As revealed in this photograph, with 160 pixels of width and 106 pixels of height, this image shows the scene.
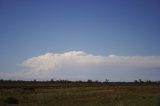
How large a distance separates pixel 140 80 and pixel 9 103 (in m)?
96.3

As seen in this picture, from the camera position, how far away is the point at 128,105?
1053 inches

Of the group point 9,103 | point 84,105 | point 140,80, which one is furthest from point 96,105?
point 140,80

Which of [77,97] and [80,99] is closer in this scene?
[80,99]

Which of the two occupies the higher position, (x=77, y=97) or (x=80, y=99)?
(x=77, y=97)

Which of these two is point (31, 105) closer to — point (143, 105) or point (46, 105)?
point (46, 105)

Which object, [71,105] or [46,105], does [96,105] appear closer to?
[71,105]

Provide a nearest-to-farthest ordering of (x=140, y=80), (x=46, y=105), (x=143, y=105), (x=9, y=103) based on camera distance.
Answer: (x=143, y=105)
(x=46, y=105)
(x=9, y=103)
(x=140, y=80)

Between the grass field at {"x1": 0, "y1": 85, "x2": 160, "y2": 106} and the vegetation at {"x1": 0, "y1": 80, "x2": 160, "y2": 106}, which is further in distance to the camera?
the vegetation at {"x1": 0, "y1": 80, "x2": 160, "y2": 106}

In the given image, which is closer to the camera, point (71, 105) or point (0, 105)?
point (71, 105)

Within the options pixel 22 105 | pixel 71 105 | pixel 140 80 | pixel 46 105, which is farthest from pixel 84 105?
pixel 140 80

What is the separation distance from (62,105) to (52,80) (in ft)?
337

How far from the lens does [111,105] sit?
27.1 metres

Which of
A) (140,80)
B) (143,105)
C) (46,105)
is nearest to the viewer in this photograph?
(143,105)

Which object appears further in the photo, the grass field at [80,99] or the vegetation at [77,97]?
the vegetation at [77,97]
